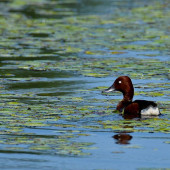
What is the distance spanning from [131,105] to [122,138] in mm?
1778

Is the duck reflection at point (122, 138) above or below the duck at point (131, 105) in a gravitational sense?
below

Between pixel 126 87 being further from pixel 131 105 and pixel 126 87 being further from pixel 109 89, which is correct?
pixel 131 105

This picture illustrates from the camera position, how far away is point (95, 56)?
1677cm

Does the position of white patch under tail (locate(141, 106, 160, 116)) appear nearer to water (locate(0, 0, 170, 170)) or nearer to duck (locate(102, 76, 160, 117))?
duck (locate(102, 76, 160, 117))

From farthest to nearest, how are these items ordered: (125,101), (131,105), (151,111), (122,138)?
1. (125,101)
2. (131,105)
3. (151,111)
4. (122,138)

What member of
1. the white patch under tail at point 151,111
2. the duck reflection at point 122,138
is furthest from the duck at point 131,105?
the duck reflection at point 122,138

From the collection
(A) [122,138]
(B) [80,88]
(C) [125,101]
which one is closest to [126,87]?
(C) [125,101]

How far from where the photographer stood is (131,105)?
34.2 feet

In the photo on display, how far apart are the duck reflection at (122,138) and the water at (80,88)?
29mm

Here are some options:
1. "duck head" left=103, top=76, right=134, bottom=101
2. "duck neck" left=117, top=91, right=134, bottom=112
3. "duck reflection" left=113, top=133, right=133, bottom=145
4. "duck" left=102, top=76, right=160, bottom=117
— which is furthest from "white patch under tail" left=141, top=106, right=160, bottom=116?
"duck reflection" left=113, top=133, right=133, bottom=145

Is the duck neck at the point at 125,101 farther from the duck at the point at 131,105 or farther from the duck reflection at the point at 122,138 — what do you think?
the duck reflection at the point at 122,138

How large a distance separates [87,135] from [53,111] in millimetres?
1576

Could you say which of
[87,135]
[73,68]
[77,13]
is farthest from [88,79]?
[77,13]

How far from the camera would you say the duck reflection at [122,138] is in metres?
8.54
